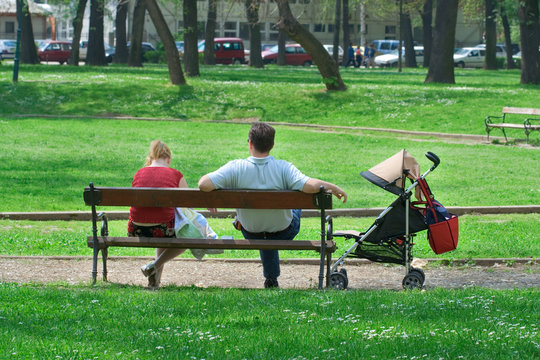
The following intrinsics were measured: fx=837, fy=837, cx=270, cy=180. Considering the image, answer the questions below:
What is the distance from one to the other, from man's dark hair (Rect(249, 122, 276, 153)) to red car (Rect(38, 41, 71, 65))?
5322cm

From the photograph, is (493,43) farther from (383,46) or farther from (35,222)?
(35,222)

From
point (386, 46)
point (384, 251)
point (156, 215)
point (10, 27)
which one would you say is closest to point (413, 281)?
point (384, 251)

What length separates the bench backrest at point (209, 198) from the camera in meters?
6.48

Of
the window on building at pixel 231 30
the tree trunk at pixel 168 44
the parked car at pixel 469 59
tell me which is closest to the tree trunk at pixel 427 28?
the parked car at pixel 469 59

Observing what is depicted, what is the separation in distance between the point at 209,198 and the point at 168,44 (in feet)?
71.8

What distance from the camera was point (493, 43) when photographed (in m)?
53.0

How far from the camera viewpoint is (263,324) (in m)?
5.00

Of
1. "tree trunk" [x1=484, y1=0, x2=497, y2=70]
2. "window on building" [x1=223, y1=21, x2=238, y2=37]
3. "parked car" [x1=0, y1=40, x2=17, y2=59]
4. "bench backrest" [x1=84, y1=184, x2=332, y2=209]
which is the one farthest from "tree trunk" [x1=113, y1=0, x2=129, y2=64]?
"bench backrest" [x1=84, y1=184, x2=332, y2=209]

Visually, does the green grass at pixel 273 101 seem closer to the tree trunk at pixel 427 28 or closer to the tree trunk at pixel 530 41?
the tree trunk at pixel 530 41

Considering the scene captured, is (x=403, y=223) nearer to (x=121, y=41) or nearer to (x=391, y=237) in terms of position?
(x=391, y=237)

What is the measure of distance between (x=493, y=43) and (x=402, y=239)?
159ft

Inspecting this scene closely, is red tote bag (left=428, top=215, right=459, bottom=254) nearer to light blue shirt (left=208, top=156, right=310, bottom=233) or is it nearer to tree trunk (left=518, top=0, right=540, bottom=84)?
light blue shirt (left=208, top=156, right=310, bottom=233)

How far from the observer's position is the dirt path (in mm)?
7559

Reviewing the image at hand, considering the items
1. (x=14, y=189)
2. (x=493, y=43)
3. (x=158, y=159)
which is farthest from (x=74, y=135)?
(x=493, y=43)
